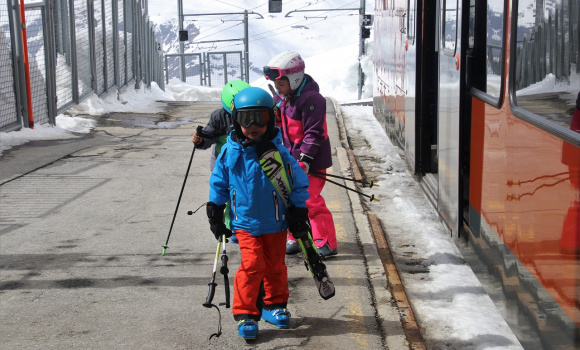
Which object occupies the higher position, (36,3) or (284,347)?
(36,3)

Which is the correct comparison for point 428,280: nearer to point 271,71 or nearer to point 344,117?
point 271,71

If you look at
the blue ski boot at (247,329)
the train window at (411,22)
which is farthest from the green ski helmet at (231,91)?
the train window at (411,22)

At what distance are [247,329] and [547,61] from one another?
2122mm

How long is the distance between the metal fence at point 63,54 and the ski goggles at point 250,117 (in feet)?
28.3

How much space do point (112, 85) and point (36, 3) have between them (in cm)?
494

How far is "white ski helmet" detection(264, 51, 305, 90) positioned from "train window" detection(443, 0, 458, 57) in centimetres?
108

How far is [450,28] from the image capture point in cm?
595

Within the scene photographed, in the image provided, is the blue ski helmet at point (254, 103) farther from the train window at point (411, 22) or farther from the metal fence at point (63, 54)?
the metal fence at point (63, 54)

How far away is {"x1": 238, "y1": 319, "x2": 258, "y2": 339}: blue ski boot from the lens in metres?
4.49

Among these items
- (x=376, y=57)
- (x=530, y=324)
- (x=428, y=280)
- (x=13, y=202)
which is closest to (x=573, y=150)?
(x=530, y=324)

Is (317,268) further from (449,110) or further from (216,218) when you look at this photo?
(449,110)

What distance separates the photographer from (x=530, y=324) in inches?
151

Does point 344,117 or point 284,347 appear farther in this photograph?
point 344,117

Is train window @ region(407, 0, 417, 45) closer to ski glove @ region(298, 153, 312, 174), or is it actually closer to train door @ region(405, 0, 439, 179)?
train door @ region(405, 0, 439, 179)
